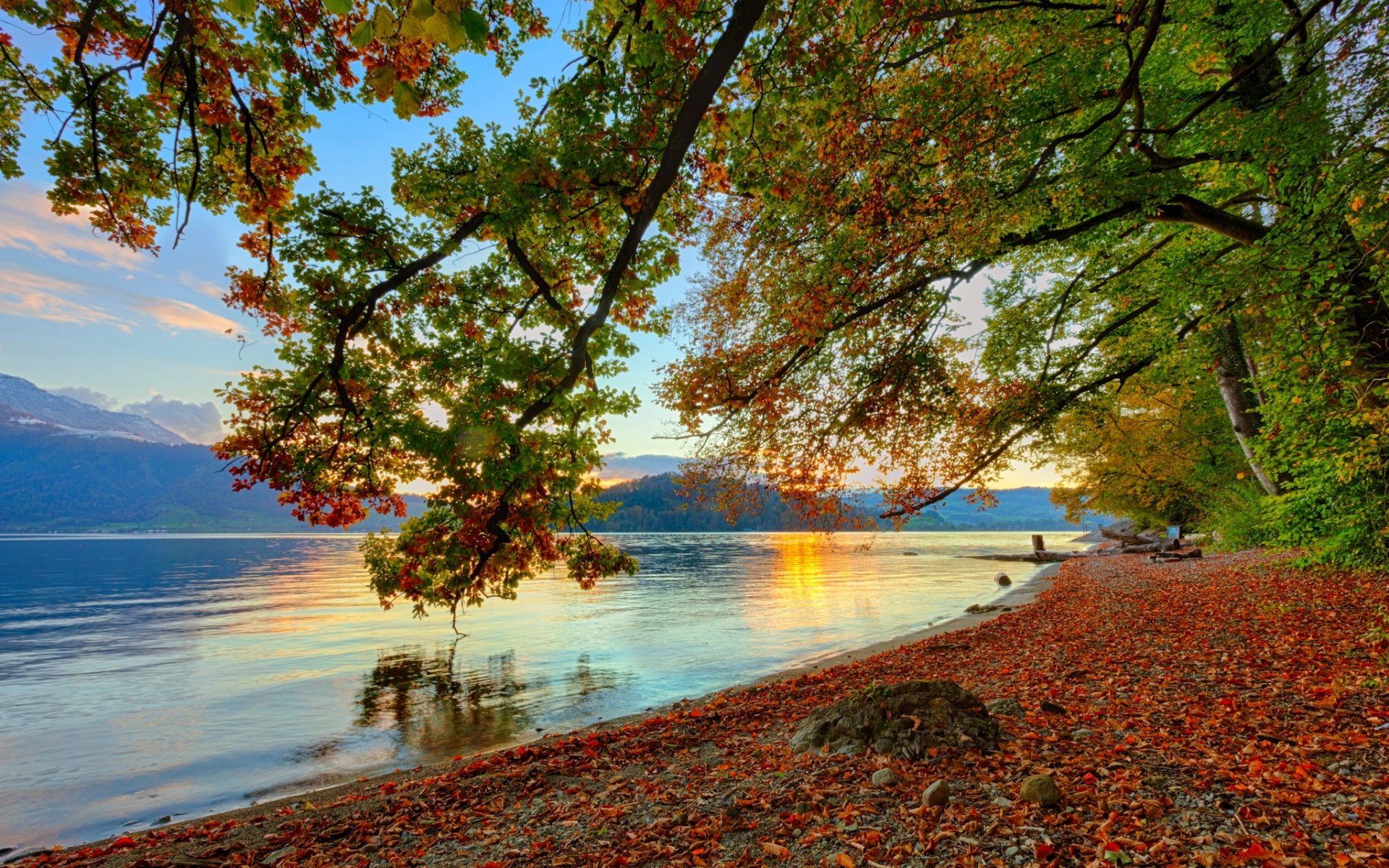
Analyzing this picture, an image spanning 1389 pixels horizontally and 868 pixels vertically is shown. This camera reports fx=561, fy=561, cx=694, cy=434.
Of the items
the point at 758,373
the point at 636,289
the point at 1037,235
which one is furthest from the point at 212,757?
the point at 1037,235

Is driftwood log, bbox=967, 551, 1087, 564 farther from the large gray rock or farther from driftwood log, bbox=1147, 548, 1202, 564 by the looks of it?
the large gray rock

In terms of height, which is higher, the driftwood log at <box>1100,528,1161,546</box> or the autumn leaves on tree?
the autumn leaves on tree

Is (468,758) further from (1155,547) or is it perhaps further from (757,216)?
(1155,547)

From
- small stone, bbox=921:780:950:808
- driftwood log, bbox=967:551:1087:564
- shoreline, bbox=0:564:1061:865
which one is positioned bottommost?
driftwood log, bbox=967:551:1087:564

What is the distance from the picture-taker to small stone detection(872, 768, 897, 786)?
473cm

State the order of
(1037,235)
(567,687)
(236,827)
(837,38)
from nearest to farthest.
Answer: (236,827) → (837,38) → (1037,235) → (567,687)

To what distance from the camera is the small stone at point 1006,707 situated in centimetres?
611

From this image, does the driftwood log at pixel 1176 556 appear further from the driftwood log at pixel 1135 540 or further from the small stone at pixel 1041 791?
the small stone at pixel 1041 791

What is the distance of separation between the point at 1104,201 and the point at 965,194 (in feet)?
10.3

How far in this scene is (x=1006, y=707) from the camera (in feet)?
20.4

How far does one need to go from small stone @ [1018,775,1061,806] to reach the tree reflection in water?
353 inches

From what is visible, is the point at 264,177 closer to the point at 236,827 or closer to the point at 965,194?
the point at 236,827

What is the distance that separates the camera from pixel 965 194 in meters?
8.15

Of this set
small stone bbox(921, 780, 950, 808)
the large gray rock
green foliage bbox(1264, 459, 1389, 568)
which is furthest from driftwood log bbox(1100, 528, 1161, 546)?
small stone bbox(921, 780, 950, 808)
